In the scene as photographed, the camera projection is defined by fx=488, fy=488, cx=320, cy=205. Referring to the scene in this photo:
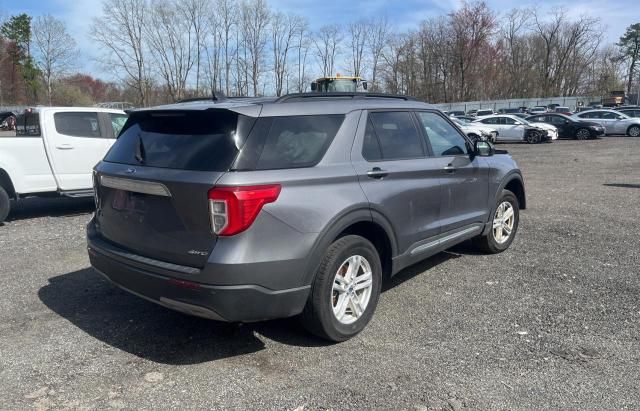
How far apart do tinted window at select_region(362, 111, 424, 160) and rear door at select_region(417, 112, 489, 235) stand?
0.68 feet

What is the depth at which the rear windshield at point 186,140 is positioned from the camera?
3129 millimetres

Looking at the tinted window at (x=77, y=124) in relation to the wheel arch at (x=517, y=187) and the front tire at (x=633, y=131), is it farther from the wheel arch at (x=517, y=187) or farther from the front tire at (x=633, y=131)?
the front tire at (x=633, y=131)

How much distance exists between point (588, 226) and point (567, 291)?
3044 mm

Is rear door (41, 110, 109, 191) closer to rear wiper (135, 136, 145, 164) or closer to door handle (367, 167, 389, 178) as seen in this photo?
rear wiper (135, 136, 145, 164)

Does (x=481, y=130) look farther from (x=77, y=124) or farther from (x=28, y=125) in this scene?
(x=28, y=125)

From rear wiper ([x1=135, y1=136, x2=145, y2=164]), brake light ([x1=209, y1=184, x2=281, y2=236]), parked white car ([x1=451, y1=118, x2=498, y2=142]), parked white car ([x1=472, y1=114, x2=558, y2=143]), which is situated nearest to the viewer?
Answer: brake light ([x1=209, y1=184, x2=281, y2=236])

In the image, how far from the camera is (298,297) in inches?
129

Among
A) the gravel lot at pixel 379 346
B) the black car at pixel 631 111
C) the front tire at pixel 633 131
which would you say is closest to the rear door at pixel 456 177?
the gravel lot at pixel 379 346

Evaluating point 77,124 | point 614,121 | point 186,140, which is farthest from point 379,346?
point 614,121

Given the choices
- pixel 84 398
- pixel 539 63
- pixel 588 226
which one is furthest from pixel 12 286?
pixel 539 63

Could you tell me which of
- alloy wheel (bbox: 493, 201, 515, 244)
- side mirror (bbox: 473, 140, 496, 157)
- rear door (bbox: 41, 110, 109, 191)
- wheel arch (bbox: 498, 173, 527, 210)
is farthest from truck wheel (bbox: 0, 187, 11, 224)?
wheel arch (bbox: 498, 173, 527, 210)

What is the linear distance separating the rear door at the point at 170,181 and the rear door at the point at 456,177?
2161mm

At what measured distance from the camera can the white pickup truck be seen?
764cm

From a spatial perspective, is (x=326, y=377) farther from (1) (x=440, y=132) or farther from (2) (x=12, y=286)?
(2) (x=12, y=286)
